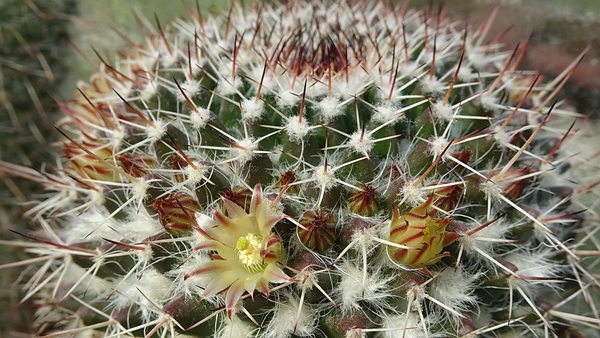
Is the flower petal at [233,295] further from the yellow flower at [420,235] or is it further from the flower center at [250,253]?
the yellow flower at [420,235]

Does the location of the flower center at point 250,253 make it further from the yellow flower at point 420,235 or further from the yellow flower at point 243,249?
the yellow flower at point 420,235

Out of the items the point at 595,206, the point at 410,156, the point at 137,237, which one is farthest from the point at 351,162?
the point at 595,206

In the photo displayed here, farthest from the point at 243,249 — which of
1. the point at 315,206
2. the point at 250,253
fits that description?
the point at 315,206

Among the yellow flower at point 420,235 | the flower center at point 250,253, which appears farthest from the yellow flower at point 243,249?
the yellow flower at point 420,235

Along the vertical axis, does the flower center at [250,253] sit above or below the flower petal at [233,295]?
above

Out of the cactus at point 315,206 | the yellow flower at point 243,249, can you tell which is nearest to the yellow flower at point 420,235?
the cactus at point 315,206

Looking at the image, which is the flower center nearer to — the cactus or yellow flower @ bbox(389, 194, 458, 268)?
the cactus

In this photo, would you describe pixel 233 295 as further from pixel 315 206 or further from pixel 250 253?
pixel 315 206
